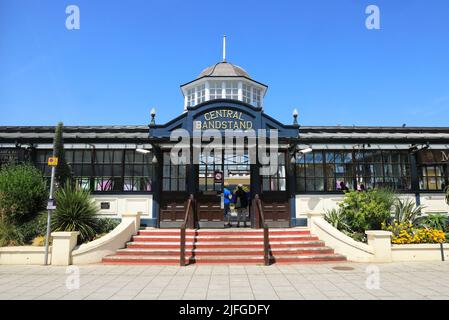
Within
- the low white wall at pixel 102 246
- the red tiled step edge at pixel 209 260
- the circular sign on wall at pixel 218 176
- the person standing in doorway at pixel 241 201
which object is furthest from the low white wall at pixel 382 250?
the low white wall at pixel 102 246

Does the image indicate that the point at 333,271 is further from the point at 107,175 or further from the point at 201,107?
the point at 107,175

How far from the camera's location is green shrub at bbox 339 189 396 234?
987cm

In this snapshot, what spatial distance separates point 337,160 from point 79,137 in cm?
1087

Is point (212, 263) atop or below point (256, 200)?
below

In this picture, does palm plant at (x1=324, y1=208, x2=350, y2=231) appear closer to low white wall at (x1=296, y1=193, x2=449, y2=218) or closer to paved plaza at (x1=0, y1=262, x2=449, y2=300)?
low white wall at (x1=296, y1=193, x2=449, y2=218)

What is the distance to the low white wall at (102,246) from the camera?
337 inches

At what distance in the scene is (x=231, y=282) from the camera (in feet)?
21.3

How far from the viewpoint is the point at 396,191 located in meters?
12.1

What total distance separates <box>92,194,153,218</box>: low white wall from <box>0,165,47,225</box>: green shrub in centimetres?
197

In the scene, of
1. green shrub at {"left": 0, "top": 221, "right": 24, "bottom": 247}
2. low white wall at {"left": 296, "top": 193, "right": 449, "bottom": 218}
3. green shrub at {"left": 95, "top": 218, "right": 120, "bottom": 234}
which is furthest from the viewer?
low white wall at {"left": 296, "top": 193, "right": 449, "bottom": 218}

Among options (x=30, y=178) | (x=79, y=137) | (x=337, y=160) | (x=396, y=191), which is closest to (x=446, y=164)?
(x=396, y=191)

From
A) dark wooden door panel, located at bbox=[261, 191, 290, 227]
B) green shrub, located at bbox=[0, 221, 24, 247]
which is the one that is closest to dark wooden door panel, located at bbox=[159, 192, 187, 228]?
dark wooden door panel, located at bbox=[261, 191, 290, 227]

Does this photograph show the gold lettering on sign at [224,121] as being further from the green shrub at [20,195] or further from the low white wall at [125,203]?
the green shrub at [20,195]

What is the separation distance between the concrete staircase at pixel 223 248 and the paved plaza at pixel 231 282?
0.45 meters
